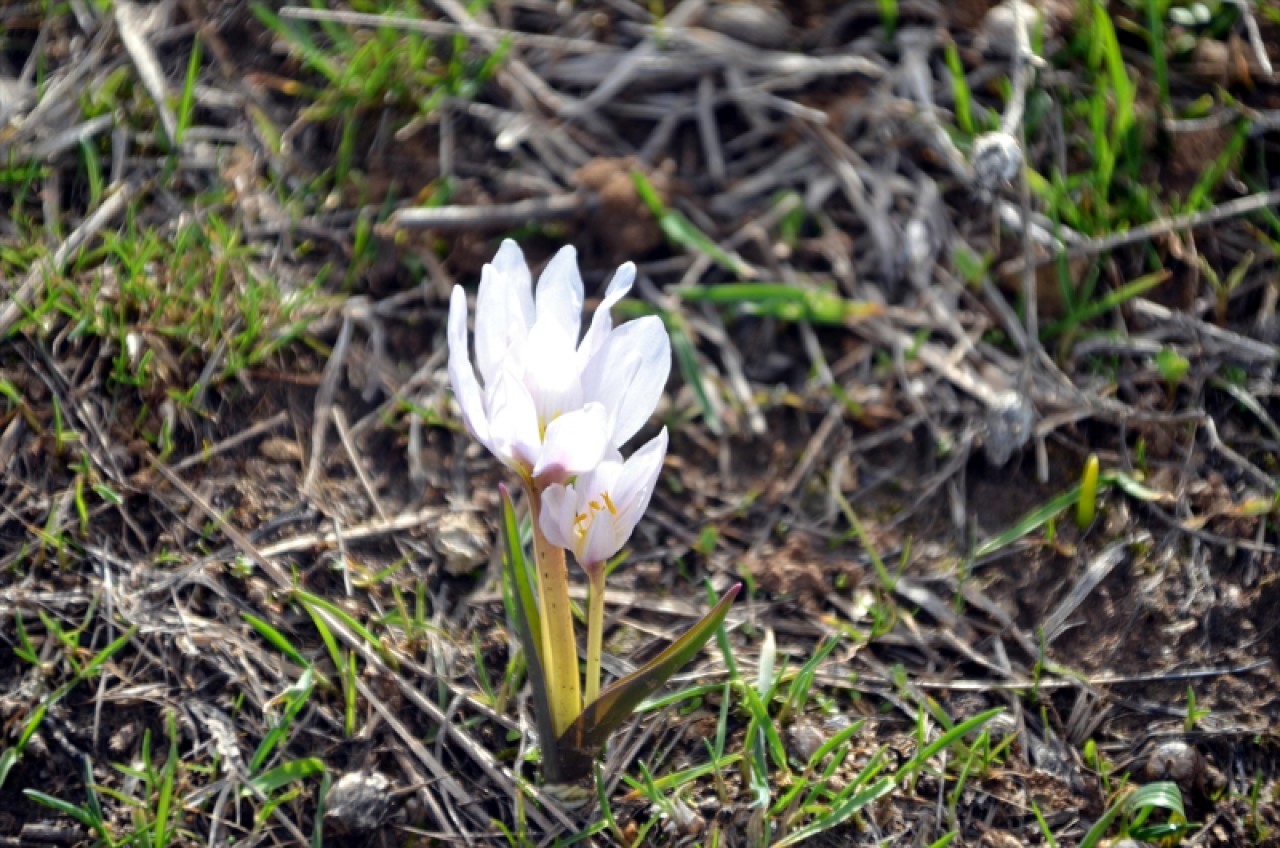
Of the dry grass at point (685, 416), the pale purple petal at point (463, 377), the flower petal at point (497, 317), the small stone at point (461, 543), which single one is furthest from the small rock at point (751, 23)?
the pale purple petal at point (463, 377)

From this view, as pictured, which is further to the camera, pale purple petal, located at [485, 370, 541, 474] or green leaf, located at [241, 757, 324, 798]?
green leaf, located at [241, 757, 324, 798]

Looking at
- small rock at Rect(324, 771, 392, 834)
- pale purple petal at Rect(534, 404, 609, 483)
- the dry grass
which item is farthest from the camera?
the dry grass

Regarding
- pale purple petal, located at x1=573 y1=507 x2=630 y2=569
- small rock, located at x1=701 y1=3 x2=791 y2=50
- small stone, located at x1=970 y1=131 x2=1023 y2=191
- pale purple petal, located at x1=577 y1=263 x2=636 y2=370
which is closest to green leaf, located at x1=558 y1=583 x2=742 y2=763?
pale purple petal, located at x1=573 y1=507 x2=630 y2=569

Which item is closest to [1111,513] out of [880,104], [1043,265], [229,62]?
[1043,265]

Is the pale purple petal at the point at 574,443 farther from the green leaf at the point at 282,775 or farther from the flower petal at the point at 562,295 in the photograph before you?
the green leaf at the point at 282,775

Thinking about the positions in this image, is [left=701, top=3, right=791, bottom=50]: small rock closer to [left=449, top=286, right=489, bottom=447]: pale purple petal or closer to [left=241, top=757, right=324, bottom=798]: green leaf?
[left=449, top=286, right=489, bottom=447]: pale purple petal

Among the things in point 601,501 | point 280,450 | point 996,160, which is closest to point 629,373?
point 601,501

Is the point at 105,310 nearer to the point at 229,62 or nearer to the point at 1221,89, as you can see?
the point at 229,62

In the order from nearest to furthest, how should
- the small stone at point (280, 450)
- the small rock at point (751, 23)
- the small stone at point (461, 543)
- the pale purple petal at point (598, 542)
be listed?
the pale purple petal at point (598, 542), the small stone at point (461, 543), the small stone at point (280, 450), the small rock at point (751, 23)
